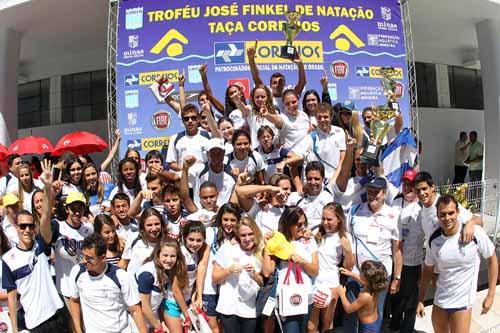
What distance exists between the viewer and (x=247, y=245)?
11.3ft

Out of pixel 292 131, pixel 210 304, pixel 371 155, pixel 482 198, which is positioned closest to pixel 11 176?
pixel 210 304

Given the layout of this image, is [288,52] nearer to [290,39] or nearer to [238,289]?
[290,39]

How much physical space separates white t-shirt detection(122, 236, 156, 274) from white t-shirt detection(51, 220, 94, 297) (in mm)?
509

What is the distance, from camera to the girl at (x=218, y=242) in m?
3.54

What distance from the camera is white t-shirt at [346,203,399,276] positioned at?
3.97m

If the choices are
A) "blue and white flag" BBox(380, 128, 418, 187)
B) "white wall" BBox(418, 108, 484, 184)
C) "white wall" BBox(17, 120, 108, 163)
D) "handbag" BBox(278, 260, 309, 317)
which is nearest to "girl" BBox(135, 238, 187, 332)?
"handbag" BBox(278, 260, 309, 317)

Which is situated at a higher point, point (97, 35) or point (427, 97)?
point (97, 35)

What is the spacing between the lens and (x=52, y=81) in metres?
13.7

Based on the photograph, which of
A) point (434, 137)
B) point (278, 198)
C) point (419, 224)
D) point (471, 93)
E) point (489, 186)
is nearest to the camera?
point (278, 198)

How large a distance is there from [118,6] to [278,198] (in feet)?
17.7

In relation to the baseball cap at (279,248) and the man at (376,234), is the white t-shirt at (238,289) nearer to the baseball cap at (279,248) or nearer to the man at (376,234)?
the baseball cap at (279,248)

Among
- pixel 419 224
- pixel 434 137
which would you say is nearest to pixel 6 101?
pixel 419 224

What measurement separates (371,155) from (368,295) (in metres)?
1.28

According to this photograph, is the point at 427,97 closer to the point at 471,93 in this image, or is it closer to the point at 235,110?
the point at 471,93
